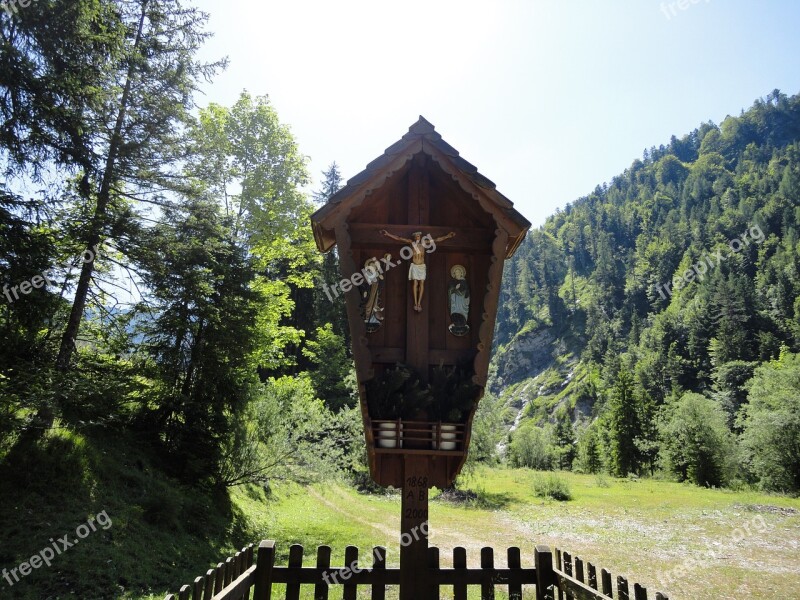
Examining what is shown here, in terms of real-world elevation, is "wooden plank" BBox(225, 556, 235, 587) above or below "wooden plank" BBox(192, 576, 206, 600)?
below

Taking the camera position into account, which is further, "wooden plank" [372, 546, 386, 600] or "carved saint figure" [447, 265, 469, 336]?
"carved saint figure" [447, 265, 469, 336]

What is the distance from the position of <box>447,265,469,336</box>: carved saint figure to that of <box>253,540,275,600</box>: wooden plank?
9.97ft

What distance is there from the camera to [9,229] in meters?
9.50

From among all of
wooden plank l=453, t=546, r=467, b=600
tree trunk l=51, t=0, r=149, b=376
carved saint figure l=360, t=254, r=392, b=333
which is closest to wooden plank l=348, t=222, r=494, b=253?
carved saint figure l=360, t=254, r=392, b=333

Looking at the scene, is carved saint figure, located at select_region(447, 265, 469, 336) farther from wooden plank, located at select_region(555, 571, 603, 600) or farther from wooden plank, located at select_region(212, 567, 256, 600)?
wooden plank, located at select_region(212, 567, 256, 600)

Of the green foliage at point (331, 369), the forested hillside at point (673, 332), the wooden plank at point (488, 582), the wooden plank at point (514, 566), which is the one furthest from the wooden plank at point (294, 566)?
the forested hillside at point (673, 332)

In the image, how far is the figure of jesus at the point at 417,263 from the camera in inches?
226

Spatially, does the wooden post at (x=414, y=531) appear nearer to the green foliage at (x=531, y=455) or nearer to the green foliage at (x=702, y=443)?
the green foliage at (x=702, y=443)

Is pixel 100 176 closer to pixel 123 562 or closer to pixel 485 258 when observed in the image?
pixel 123 562

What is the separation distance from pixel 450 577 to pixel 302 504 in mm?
16453

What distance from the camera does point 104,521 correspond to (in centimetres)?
1030

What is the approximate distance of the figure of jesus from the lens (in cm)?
575

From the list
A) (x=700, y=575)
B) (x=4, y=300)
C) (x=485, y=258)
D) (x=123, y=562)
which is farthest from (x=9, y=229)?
(x=700, y=575)

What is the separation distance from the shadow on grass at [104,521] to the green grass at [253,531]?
0.03m
